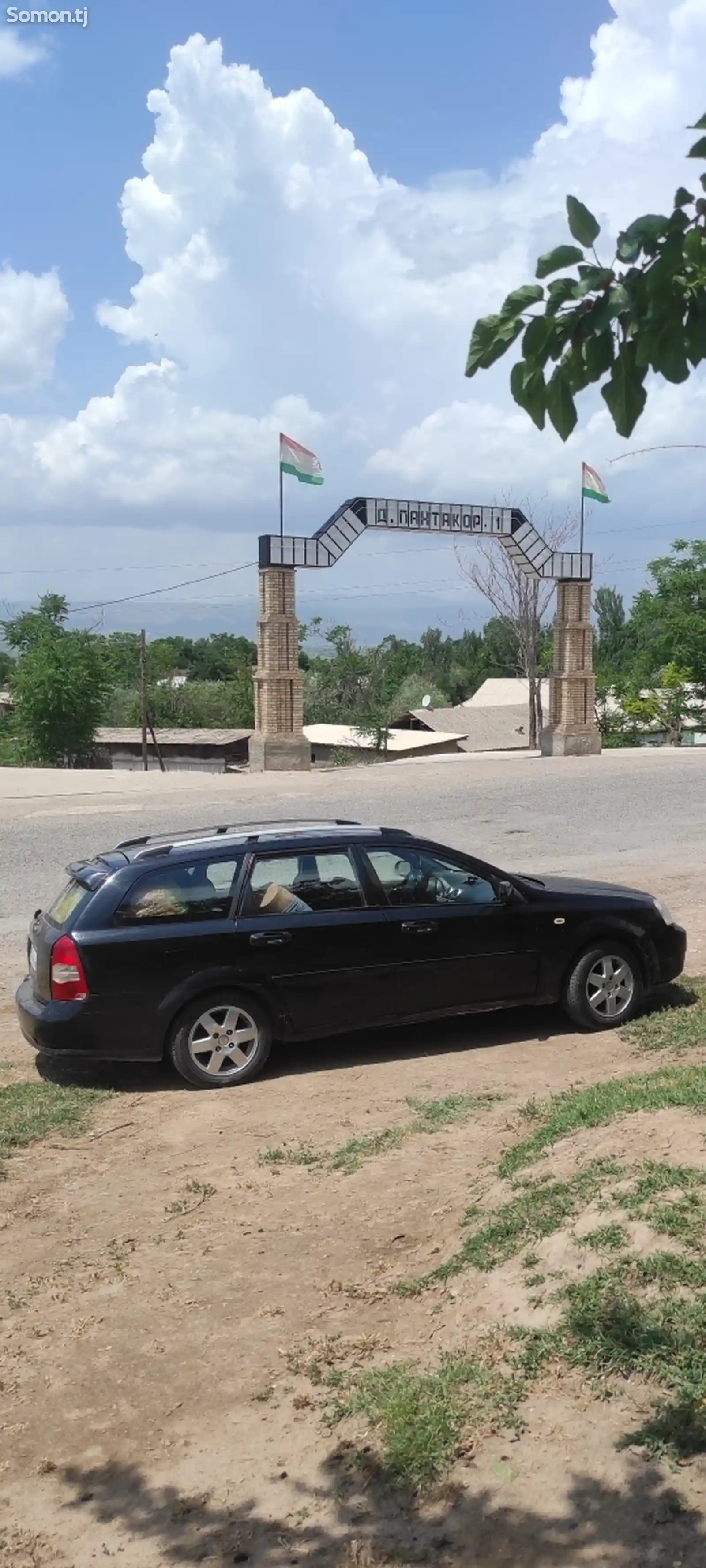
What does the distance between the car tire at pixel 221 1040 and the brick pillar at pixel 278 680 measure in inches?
822

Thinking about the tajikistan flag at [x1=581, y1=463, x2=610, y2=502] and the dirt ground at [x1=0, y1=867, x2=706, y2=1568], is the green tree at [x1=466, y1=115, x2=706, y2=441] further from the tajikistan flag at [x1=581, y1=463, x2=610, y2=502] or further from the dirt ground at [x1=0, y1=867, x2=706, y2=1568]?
the tajikistan flag at [x1=581, y1=463, x2=610, y2=502]

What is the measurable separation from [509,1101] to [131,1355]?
280 cm

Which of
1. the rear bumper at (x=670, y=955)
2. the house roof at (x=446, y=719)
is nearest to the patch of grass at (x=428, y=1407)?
the rear bumper at (x=670, y=955)

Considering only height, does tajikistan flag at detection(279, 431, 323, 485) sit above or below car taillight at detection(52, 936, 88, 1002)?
above

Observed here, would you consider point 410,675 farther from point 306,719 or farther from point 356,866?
point 356,866

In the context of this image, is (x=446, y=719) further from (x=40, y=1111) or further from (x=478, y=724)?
(x=40, y=1111)

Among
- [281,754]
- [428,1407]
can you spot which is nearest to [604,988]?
[428,1407]

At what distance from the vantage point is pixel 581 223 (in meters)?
2.97

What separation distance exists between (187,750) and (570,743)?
3044 centimetres

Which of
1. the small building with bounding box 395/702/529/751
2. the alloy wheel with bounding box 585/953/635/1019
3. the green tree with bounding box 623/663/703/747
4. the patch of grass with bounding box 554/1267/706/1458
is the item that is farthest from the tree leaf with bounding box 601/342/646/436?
the small building with bounding box 395/702/529/751

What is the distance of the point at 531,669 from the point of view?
48.0 metres

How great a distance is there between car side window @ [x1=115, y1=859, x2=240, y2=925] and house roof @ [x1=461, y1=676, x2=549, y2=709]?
232 ft

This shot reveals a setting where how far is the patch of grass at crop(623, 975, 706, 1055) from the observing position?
24.2 feet

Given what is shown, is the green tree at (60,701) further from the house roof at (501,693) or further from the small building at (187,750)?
the house roof at (501,693)
